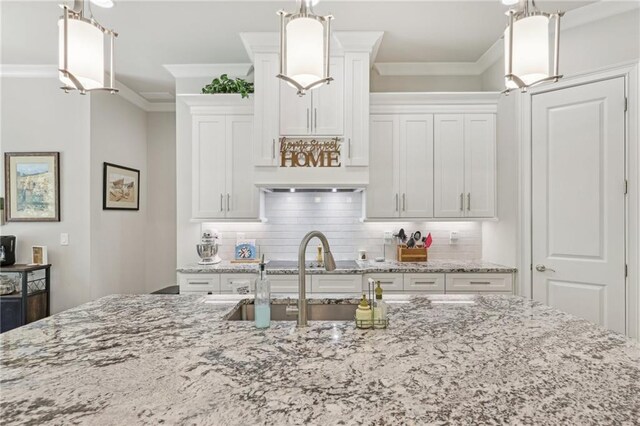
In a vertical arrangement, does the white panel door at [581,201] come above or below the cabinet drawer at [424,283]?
above

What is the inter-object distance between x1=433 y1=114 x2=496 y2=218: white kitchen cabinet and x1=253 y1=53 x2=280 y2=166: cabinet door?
152cm

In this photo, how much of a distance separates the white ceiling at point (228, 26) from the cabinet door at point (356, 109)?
0.29 m

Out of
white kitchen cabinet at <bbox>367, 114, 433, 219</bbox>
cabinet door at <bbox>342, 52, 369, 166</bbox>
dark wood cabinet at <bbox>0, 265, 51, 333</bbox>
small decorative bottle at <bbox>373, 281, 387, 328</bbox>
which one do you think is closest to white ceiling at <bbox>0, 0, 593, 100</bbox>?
cabinet door at <bbox>342, 52, 369, 166</bbox>

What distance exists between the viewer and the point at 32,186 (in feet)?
12.4

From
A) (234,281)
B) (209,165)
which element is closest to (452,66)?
(209,165)

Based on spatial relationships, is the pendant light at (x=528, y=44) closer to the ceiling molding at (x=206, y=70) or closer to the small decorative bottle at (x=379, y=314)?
the small decorative bottle at (x=379, y=314)

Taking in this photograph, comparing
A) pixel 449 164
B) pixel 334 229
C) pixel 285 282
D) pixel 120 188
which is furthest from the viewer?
pixel 120 188

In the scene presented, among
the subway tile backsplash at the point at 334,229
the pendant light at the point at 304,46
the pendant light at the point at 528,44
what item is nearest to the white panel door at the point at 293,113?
the subway tile backsplash at the point at 334,229

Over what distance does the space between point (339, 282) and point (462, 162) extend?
1.63 metres

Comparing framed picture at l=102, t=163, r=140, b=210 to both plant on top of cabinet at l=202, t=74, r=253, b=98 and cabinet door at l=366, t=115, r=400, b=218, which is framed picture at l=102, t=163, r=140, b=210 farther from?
cabinet door at l=366, t=115, r=400, b=218

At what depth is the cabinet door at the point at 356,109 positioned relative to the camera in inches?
124

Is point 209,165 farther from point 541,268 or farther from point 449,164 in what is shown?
point 541,268

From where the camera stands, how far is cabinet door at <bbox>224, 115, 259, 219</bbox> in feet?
11.1

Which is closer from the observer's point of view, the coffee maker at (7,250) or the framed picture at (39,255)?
the coffee maker at (7,250)
